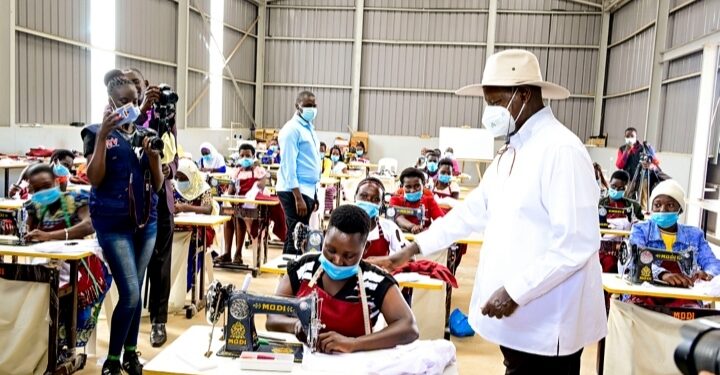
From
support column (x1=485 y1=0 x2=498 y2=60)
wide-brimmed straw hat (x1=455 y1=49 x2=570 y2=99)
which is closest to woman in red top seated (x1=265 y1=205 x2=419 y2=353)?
wide-brimmed straw hat (x1=455 y1=49 x2=570 y2=99)

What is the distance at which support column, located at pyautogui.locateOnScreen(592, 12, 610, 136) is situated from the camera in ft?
55.3

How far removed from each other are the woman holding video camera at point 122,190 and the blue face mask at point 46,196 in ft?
2.24

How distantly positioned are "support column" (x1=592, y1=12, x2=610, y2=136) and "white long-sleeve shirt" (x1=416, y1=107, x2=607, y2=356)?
16.3 metres

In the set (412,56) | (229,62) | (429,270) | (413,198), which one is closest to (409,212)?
(413,198)

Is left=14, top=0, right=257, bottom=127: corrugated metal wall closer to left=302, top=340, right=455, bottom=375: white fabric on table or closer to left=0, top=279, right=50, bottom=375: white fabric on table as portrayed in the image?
left=0, top=279, right=50, bottom=375: white fabric on table

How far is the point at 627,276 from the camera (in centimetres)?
359

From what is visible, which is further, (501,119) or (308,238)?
(308,238)

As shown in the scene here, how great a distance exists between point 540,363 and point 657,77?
1205cm

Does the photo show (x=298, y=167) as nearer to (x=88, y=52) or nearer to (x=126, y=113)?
(x=126, y=113)

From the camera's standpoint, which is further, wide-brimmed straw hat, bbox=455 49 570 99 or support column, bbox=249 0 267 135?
support column, bbox=249 0 267 135

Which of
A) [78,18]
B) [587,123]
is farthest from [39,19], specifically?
[587,123]

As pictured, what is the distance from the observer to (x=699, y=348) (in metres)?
0.89

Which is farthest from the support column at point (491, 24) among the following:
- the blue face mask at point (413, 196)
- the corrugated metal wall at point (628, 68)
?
the blue face mask at point (413, 196)

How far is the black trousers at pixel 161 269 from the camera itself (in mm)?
3998
